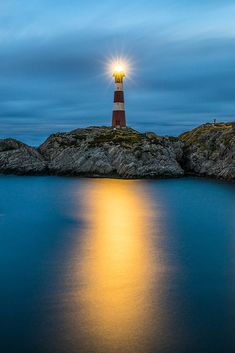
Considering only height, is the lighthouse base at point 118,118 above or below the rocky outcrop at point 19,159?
above

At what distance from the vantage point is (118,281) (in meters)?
16.3

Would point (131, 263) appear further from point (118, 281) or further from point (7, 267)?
point (7, 267)

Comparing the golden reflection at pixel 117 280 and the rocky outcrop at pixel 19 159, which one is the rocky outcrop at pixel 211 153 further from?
the golden reflection at pixel 117 280

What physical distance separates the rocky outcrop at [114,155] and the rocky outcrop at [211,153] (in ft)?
7.06

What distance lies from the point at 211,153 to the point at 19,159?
30460mm

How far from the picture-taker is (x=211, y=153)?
57906 millimetres

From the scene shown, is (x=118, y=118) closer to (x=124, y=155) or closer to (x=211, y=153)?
(x=124, y=155)

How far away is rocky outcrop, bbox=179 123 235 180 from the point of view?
2139 inches

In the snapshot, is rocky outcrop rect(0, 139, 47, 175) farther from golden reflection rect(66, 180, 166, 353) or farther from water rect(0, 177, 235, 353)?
golden reflection rect(66, 180, 166, 353)

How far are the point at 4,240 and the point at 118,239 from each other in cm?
714

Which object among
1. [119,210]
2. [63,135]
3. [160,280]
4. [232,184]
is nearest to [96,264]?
[160,280]

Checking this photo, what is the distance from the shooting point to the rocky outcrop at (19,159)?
59.5 m

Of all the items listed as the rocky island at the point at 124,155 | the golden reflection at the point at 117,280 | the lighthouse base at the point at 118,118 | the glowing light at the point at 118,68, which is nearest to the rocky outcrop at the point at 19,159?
the rocky island at the point at 124,155

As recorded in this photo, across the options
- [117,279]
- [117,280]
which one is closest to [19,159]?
[117,279]
